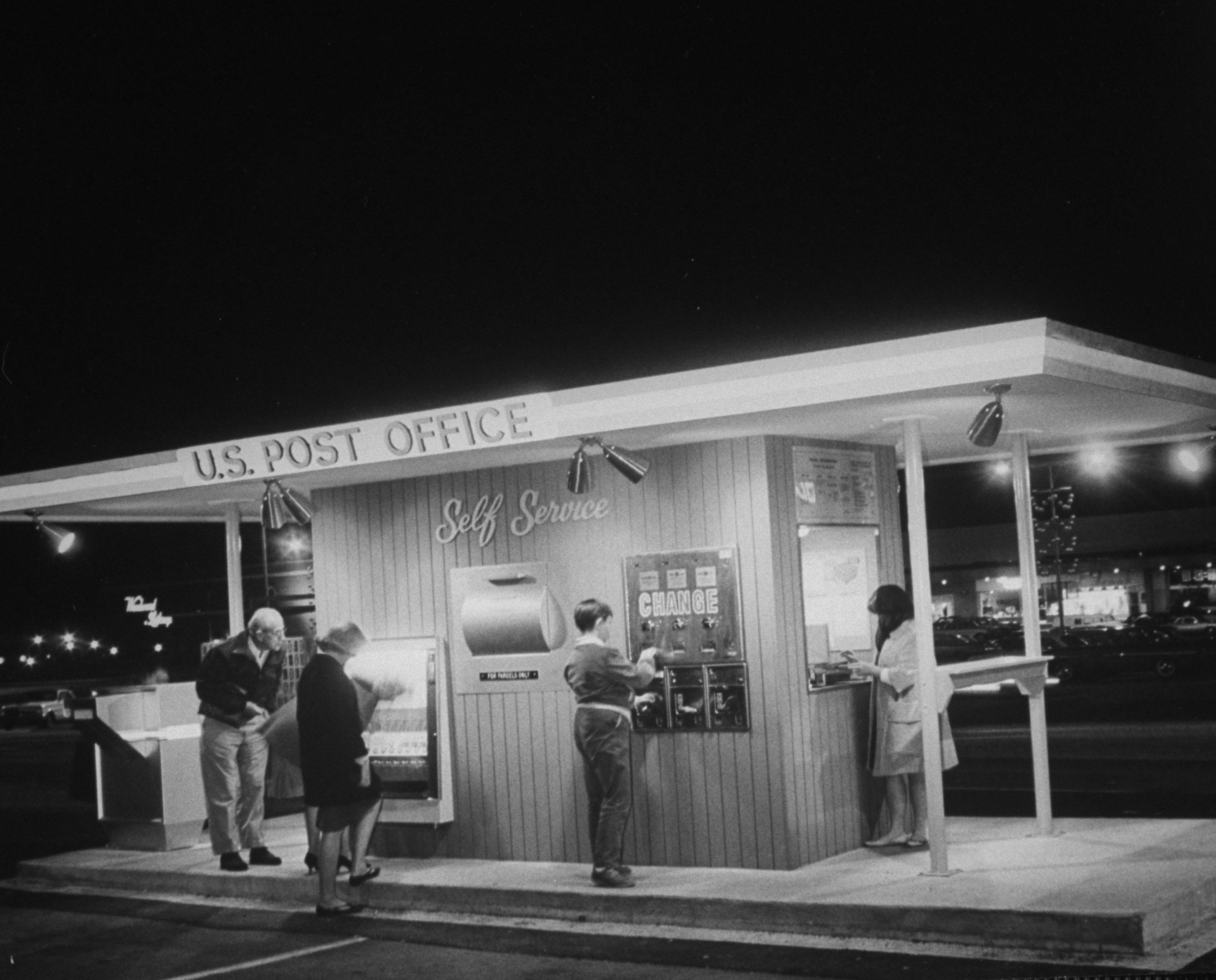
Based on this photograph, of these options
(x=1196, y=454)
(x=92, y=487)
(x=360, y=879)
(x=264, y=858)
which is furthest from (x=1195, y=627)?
(x=92, y=487)

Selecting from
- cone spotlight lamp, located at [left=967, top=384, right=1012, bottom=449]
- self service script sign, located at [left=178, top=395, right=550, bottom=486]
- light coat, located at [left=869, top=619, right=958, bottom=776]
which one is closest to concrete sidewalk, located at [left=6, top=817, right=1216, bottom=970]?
light coat, located at [left=869, top=619, right=958, bottom=776]

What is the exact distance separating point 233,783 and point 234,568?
221 centimetres

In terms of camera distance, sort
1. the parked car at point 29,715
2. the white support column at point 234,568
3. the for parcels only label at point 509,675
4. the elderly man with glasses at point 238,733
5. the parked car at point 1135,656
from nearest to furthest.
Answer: the for parcels only label at point 509,675, the elderly man with glasses at point 238,733, the white support column at point 234,568, the parked car at point 1135,656, the parked car at point 29,715

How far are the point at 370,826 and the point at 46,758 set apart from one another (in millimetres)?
21147

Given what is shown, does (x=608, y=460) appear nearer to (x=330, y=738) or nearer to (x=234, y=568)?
(x=330, y=738)

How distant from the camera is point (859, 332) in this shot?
8.05m

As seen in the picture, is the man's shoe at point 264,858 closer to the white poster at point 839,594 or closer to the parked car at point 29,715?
the white poster at point 839,594

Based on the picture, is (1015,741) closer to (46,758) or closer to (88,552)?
(46,758)

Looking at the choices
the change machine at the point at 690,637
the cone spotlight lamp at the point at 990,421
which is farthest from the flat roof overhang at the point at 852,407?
the change machine at the point at 690,637

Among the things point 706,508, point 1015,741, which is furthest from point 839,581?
point 1015,741

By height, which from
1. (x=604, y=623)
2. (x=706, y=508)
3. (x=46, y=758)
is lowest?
(x=46, y=758)

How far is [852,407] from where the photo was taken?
8117mm

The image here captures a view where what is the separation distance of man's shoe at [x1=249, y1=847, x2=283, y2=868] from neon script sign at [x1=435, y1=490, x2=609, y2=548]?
2731 mm

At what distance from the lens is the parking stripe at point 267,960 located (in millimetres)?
7719
